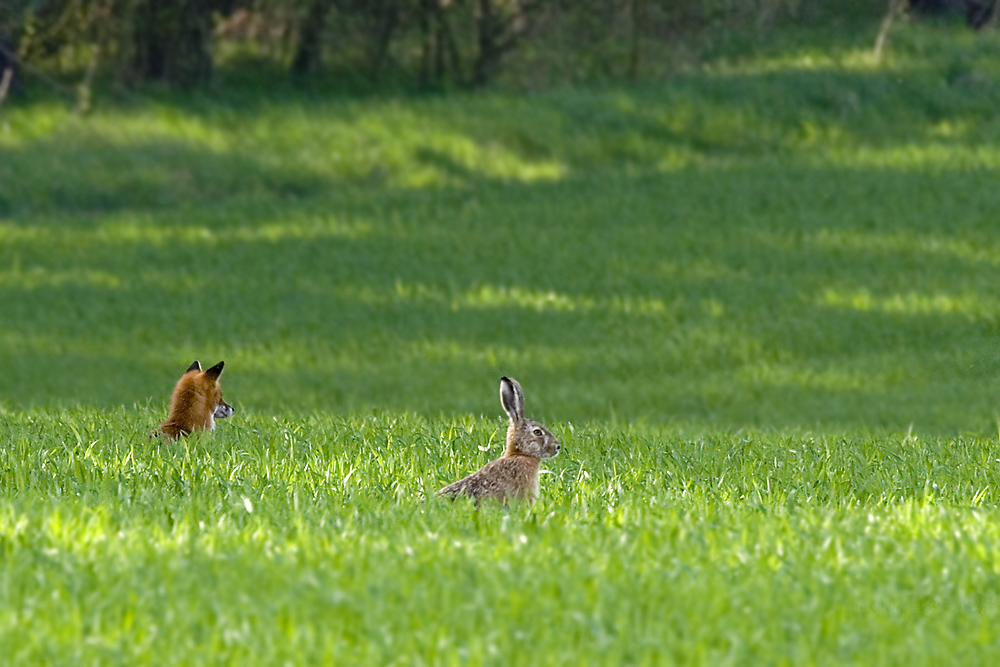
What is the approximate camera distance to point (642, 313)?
810 inches

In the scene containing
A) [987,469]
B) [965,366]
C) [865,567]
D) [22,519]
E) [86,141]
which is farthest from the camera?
[86,141]

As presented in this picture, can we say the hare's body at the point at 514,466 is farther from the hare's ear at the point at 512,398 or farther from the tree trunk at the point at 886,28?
the tree trunk at the point at 886,28

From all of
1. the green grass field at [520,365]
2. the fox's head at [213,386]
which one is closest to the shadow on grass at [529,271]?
the green grass field at [520,365]

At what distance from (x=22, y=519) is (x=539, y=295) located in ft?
50.4

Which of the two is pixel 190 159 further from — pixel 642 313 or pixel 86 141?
pixel 642 313

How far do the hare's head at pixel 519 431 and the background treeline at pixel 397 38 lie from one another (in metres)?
24.6

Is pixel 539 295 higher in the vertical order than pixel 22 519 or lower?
lower

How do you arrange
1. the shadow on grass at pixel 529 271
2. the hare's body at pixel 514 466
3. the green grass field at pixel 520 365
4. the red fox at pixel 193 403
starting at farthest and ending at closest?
the shadow on grass at pixel 529 271 < the red fox at pixel 193 403 < the hare's body at pixel 514 466 < the green grass field at pixel 520 365

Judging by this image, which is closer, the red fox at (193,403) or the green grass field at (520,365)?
the green grass field at (520,365)

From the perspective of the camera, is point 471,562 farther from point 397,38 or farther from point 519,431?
point 397,38

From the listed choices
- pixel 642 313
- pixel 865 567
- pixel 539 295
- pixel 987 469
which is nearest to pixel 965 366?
pixel 642 313

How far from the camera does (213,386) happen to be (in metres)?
9.31

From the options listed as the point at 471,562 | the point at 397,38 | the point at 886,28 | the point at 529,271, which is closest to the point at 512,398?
the point at 471,562

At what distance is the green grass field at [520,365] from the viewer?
5.27 metres
